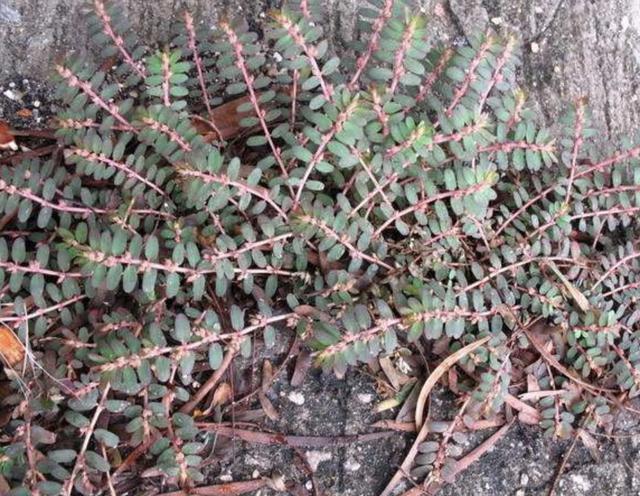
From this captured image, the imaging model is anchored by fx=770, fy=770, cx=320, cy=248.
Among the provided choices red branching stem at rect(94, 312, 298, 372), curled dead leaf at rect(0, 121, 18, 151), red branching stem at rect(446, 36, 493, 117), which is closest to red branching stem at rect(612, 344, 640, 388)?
red branching stem at rect(446, 36, 493, 117)

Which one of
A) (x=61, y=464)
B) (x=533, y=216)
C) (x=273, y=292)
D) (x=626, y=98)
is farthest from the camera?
(x=626, y=98)

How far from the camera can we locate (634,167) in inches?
83.9

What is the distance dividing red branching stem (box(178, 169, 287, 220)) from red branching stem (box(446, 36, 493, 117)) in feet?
1.64

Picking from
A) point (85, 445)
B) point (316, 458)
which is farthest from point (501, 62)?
point (85, 445)

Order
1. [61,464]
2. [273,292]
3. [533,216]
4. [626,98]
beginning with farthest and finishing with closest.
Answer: [626,98]
[533,216]
[273,292]
[61,464]

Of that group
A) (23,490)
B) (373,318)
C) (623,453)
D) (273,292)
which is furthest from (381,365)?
(23,490)

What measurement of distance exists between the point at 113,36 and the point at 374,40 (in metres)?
0.67

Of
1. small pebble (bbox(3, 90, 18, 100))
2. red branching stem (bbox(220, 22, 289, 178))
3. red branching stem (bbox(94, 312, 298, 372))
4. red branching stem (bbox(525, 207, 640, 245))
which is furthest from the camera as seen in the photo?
small pebble (bbox(3, 90, 18, 100))

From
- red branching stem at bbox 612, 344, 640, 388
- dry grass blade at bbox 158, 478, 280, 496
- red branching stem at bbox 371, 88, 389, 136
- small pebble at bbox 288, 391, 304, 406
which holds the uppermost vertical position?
red branching stem at bbox 371, 88, 389, 136

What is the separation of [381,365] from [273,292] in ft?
1.13

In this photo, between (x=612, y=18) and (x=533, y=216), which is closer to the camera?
(x=533, y=216)

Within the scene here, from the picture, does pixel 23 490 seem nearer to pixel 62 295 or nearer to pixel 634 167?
pixel 62 295

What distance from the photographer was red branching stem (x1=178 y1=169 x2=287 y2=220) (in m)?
1.75

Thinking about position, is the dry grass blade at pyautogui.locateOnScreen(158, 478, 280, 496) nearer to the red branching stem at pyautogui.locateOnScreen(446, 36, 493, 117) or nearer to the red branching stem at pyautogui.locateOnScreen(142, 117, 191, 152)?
the red branching stem at pyautogui.locateOnScreen(142, 117, 191, 152)
